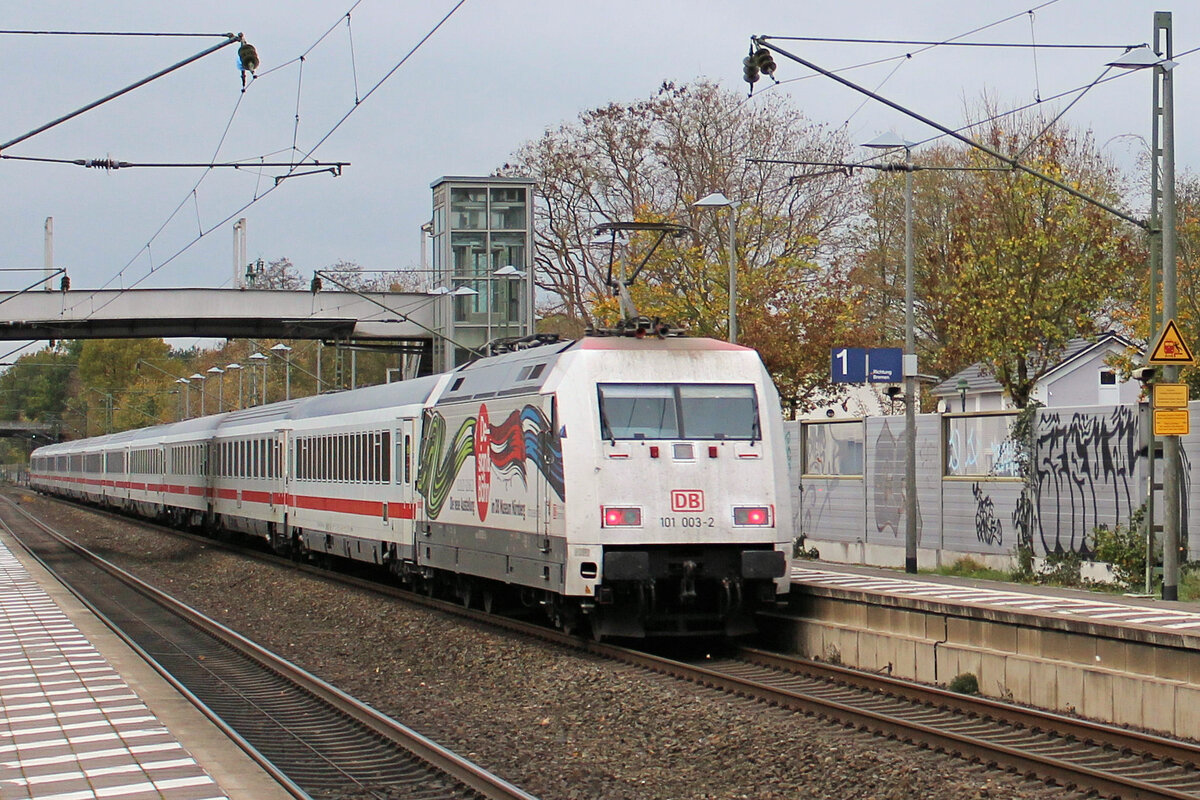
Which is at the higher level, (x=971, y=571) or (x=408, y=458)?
(x=408, y=458)

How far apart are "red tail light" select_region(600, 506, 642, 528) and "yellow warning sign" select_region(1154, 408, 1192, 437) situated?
6676 mm

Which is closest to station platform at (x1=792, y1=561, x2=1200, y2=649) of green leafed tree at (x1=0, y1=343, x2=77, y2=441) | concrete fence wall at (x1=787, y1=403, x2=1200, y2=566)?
concrete fence wall at (x1=787, y1=403, x2=1200, y2=566)

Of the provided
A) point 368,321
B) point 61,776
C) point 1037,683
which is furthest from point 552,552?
point 368,321

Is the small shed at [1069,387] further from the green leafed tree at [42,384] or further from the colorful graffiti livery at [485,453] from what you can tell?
the green leafed tree at [42,384]

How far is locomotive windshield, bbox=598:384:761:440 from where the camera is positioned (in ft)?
51.7

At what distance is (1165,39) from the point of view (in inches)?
755

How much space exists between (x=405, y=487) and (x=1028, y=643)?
10.9 metres

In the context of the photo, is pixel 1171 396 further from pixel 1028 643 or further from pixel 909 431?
pixel 909 431

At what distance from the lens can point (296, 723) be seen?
12.9m

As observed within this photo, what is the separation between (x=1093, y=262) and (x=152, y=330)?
28.3 metres

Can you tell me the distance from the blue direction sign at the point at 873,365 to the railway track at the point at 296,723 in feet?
38.5

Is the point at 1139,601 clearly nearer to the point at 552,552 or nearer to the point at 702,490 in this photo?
the point at 702,490

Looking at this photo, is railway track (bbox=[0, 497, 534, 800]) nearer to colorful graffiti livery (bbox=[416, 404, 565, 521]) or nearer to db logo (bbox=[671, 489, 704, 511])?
colorful graffiti livery (bbox=[416, 404, 565, 521])

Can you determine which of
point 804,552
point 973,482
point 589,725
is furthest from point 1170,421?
point 804,552
